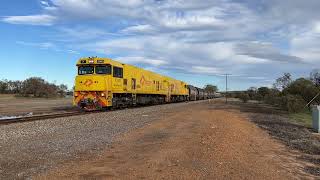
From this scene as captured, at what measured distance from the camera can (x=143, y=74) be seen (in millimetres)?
43062

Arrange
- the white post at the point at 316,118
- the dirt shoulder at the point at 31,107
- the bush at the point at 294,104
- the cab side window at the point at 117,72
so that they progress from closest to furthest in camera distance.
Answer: the white post at the point at 316,118 → the cab side window at the point at 117,72 → the dirt shoulder at the point at 31,107 → the bush at the point at 294,104

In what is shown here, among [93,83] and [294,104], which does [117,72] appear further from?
[294,104]

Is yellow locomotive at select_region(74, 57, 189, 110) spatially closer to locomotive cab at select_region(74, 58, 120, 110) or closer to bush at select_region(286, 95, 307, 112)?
locomotive cab at select_region(74, 58, 120, 110)

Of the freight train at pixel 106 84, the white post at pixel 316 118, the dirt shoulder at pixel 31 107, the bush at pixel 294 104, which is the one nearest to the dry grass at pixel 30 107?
A: the dirt shoulder at pixel 31 107

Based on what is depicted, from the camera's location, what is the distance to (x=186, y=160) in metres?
10.7

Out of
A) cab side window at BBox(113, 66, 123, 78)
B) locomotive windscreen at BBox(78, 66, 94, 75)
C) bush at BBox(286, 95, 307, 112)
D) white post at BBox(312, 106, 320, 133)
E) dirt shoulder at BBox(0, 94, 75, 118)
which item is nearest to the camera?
white post at BBox(312, 106, 320, 133)

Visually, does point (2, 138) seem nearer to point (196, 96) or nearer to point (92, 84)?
point (92, 84)

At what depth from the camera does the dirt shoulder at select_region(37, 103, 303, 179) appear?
359 inches

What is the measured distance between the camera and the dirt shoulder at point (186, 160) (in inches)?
359

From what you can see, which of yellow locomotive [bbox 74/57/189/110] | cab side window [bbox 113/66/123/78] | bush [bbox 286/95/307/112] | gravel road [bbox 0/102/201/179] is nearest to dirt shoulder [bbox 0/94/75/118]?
yellow locomotive [bbox 74/57/189/110]

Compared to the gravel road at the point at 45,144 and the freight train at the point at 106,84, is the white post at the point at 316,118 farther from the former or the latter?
the freight train at the point at 106,84

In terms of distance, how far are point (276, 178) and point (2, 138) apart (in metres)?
9.56

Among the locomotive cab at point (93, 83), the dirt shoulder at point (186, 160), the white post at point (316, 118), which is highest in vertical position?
the locomotive cab at point (93, 83)

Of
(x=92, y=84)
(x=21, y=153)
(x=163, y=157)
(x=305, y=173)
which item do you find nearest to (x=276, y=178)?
(x=305, y=173)
